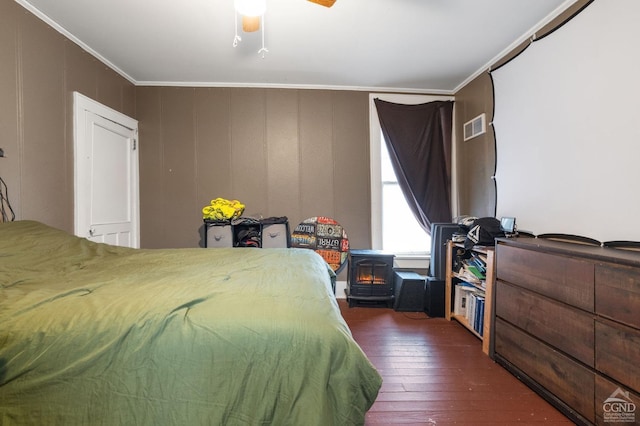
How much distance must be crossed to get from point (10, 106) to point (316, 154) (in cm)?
271

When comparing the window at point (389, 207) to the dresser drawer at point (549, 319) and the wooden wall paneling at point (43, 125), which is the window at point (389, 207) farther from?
the wooden wall paneling at point (43, 125)

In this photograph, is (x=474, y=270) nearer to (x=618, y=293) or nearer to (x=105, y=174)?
(x=618, y=293)

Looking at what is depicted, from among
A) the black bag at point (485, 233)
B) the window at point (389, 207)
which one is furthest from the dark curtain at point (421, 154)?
the black bag at point (485, 233)

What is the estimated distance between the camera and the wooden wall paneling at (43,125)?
2.16 meters

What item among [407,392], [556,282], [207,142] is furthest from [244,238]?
[556,282]

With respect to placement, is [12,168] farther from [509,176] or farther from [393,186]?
[509,176]

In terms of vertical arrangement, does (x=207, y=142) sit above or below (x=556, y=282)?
above

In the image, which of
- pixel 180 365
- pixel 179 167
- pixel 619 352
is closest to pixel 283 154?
pixel 179 167

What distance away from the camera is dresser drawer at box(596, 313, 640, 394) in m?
1.23

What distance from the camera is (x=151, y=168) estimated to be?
3516mm

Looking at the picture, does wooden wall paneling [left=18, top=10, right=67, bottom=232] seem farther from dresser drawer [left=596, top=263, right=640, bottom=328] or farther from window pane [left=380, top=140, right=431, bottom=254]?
dresser drawer [left=596, top=263, right=640, bottom=328]

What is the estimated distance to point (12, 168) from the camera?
80.6 inches

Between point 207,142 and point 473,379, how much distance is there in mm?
3565

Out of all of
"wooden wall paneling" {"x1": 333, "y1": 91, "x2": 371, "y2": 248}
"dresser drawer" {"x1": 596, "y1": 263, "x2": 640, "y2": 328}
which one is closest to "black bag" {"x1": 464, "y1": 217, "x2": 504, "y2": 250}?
"dresser drawer" {"x1": 596, "y1": 263, "x2": 640, "y2": 328}
